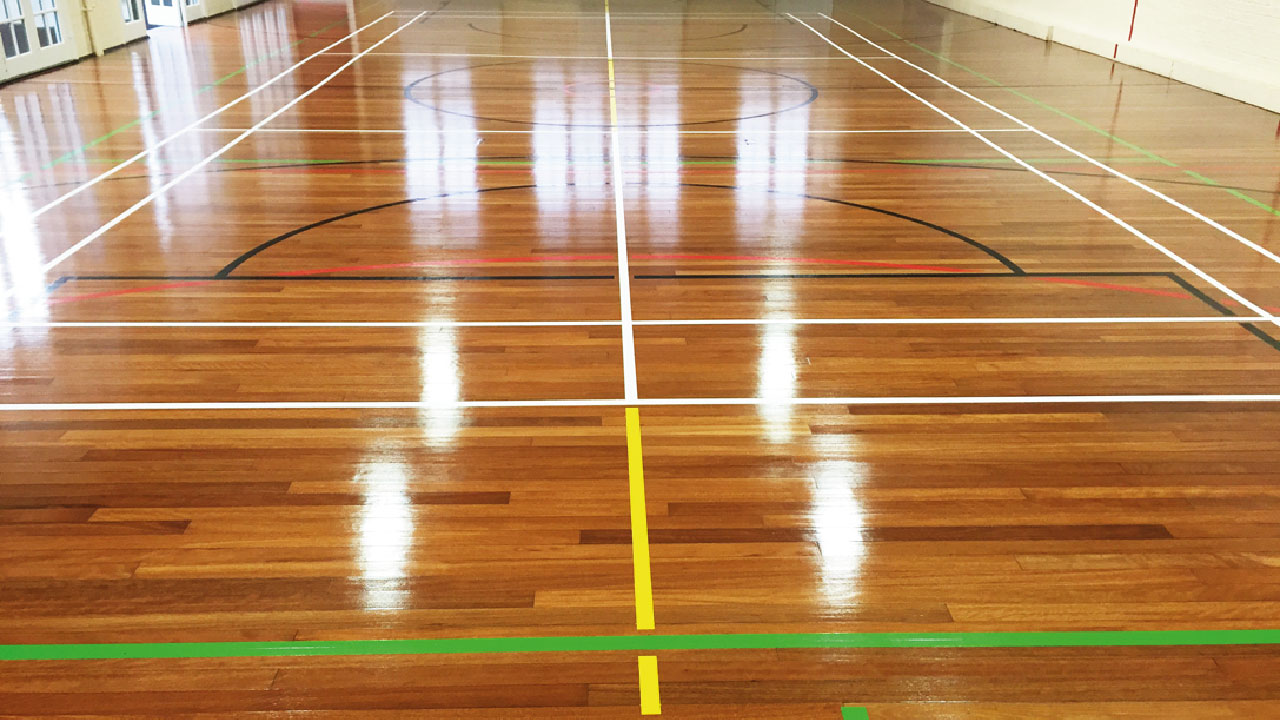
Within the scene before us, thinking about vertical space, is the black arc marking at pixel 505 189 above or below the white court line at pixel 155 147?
below

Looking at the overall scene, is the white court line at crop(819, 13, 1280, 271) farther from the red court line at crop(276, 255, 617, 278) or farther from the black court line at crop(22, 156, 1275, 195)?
the red court line at crop(276, 255, 617, 278)

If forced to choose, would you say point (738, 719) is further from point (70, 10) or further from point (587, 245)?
point (70, 10)

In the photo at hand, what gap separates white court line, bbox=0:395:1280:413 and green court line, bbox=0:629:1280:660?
3.87ft

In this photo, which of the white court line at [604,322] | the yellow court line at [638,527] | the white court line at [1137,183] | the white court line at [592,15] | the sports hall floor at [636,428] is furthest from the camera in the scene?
the white court line at [592,15]

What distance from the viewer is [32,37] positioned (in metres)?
9.20

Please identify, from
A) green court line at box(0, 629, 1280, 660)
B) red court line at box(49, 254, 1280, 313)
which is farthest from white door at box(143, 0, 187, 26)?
green court line at box(0, 629, 1280, 660)

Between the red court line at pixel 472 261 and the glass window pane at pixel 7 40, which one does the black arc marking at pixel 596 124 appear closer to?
the red court line at pixel 472 261

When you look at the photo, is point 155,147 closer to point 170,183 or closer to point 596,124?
point 170,183

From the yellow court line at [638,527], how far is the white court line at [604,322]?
80cm

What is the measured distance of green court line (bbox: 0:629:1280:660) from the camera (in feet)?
7.54

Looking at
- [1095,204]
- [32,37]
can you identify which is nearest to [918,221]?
[1095,204]

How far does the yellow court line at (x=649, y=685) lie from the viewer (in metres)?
2.17

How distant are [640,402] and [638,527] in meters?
0.73

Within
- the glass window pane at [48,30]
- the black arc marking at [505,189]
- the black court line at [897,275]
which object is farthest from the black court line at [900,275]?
the glass window pane at [48,30]
